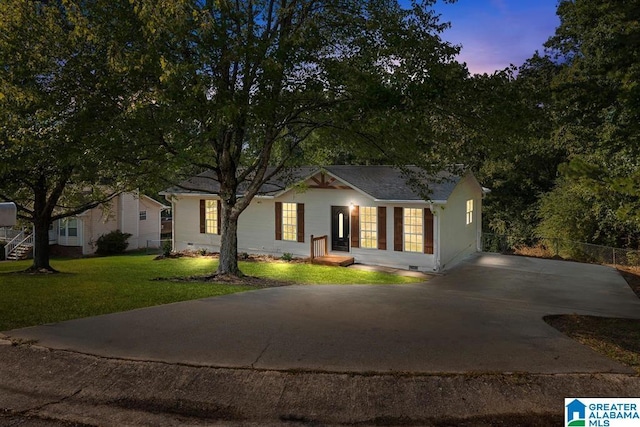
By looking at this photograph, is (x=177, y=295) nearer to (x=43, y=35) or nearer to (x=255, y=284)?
(x=255, y=284)

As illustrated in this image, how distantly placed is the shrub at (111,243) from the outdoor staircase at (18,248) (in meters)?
4.10

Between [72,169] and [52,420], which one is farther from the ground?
[72,169]

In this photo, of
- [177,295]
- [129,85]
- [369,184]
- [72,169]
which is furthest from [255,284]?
[369,184]

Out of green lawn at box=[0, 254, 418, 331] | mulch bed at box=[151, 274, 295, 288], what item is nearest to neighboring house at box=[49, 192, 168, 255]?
green lawn at box=[0, 254, 418, 331]

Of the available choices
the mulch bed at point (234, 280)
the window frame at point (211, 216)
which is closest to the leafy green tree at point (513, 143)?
the mulch bed at point (234, 280)

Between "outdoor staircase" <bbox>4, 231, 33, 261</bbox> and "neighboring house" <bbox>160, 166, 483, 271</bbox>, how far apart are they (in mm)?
12647

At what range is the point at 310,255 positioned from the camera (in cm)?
1831

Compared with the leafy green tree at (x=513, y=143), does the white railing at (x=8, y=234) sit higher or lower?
lower

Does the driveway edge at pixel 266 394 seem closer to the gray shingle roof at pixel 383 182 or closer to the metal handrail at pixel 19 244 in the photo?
the gray shingle roof at pixel 383 182

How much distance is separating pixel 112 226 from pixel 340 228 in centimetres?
1924

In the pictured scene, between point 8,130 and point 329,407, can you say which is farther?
point 8,130

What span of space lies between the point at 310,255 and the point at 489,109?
10.5 meters

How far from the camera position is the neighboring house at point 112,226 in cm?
2873

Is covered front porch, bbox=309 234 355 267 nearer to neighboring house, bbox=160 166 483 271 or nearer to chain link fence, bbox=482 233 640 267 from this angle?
neighboring house, bbox=160 166 483 271
